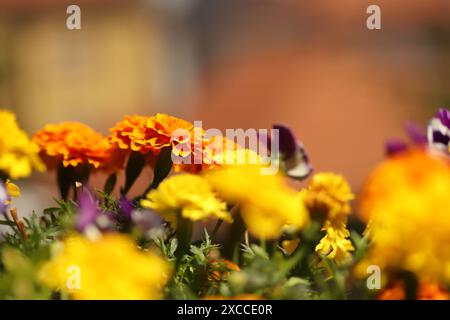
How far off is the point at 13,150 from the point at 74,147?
0.27 meters

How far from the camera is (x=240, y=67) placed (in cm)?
770

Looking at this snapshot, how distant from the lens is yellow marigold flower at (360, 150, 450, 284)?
0.80 m

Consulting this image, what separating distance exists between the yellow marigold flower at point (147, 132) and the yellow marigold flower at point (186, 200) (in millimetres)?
272

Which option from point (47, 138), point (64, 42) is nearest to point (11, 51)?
point (64, 42)

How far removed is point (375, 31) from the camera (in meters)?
7.65

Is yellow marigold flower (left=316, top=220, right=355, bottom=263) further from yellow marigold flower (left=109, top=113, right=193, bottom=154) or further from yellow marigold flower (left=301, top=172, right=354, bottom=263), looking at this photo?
yellow marigold flower (left=109, top=113, right=193, bottom=154)

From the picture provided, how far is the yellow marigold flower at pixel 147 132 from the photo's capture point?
1.23 metres

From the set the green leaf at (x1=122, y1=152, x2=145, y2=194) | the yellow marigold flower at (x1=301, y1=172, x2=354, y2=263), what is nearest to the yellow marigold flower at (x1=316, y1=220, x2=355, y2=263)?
the yellow marigold flower at (x1=301, y1=172, x2=354, y2=263)

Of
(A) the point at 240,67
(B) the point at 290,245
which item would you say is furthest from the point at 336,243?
(A) the point at 240,67

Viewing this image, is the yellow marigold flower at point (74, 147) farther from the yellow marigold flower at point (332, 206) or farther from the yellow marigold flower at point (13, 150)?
the yellow marigold flower at point (332, 206)

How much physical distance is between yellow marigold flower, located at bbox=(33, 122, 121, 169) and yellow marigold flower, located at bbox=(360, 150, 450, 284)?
1.94ft

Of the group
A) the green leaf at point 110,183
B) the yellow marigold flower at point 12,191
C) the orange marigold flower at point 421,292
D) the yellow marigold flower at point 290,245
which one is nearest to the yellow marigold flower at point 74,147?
the green leaf at point 110,183
